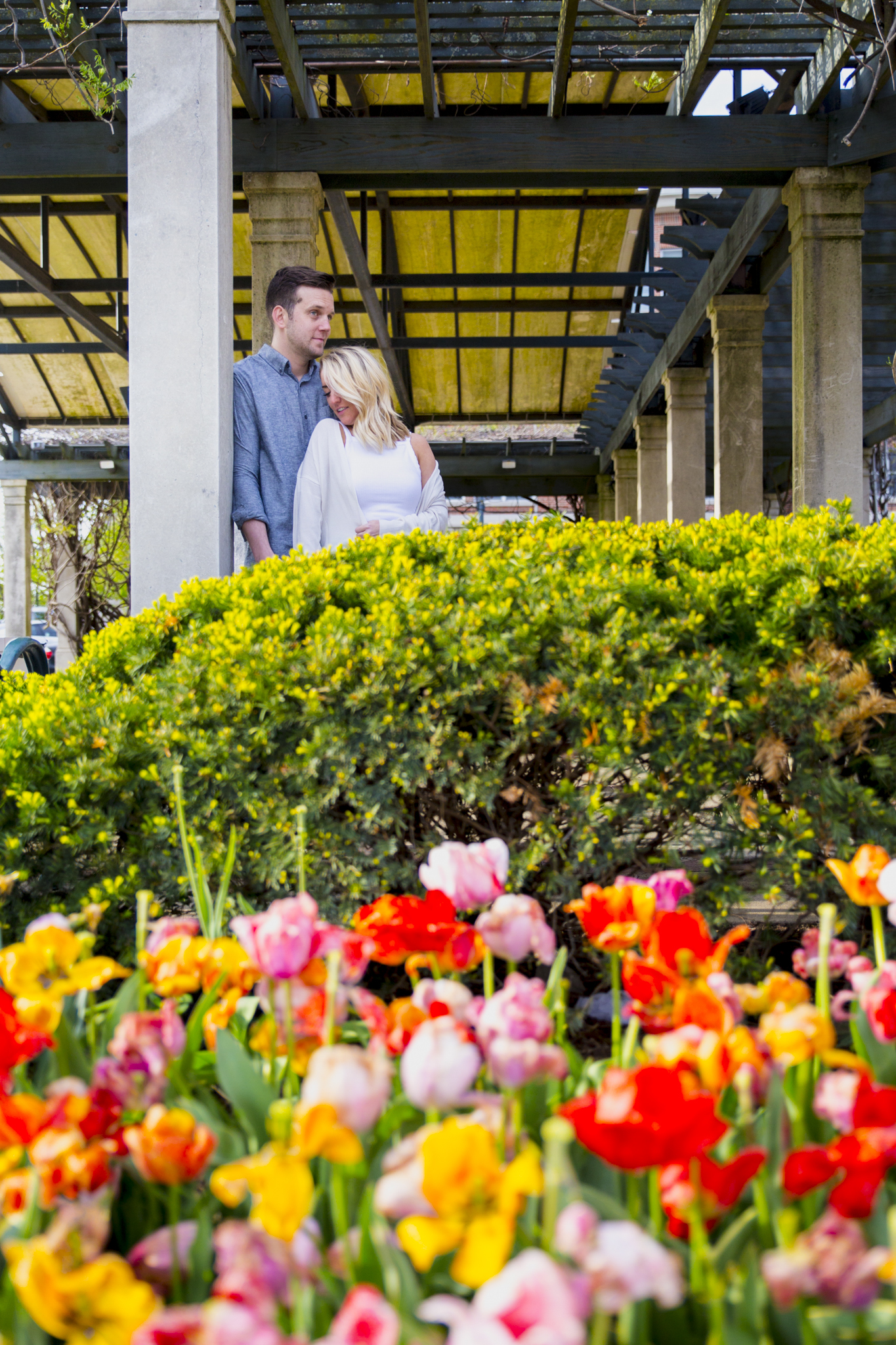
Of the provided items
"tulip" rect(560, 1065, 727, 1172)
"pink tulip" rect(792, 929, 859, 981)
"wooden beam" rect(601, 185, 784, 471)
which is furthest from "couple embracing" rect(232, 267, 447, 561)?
"wooden beam" rect(601, 185, 784, 471)

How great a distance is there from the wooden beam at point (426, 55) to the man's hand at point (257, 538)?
3564mm

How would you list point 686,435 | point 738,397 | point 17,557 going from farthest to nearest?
point 17,557 < point 686,435 < point 738,397

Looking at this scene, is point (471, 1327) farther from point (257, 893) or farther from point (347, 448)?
point (347, 448)

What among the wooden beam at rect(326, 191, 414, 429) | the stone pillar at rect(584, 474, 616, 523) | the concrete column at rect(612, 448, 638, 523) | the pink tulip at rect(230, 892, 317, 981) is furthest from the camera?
the stone pillar at rect(584, 474, 616, 523)

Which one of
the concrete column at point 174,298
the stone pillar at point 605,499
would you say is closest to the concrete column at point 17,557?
the stone pillar at point 605,499

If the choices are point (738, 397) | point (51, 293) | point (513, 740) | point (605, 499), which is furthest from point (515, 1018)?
point (605, 499)

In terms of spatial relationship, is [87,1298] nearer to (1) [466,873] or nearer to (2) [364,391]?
(1) [466,873]

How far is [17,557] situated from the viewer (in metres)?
17.3

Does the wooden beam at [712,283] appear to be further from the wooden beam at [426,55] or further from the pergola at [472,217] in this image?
the wooden beam at [426,55]

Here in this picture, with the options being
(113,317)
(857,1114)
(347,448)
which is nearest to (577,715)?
(857,1114)

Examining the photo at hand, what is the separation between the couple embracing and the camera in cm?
346

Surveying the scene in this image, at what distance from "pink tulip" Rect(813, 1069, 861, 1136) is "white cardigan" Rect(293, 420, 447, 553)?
105 inches

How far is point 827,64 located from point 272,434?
15.1 ft

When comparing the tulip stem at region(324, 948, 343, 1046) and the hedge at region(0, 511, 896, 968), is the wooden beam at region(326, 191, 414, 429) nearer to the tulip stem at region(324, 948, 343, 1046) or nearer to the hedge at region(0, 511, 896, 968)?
the hedge at region(0, 511, 896, 968)
